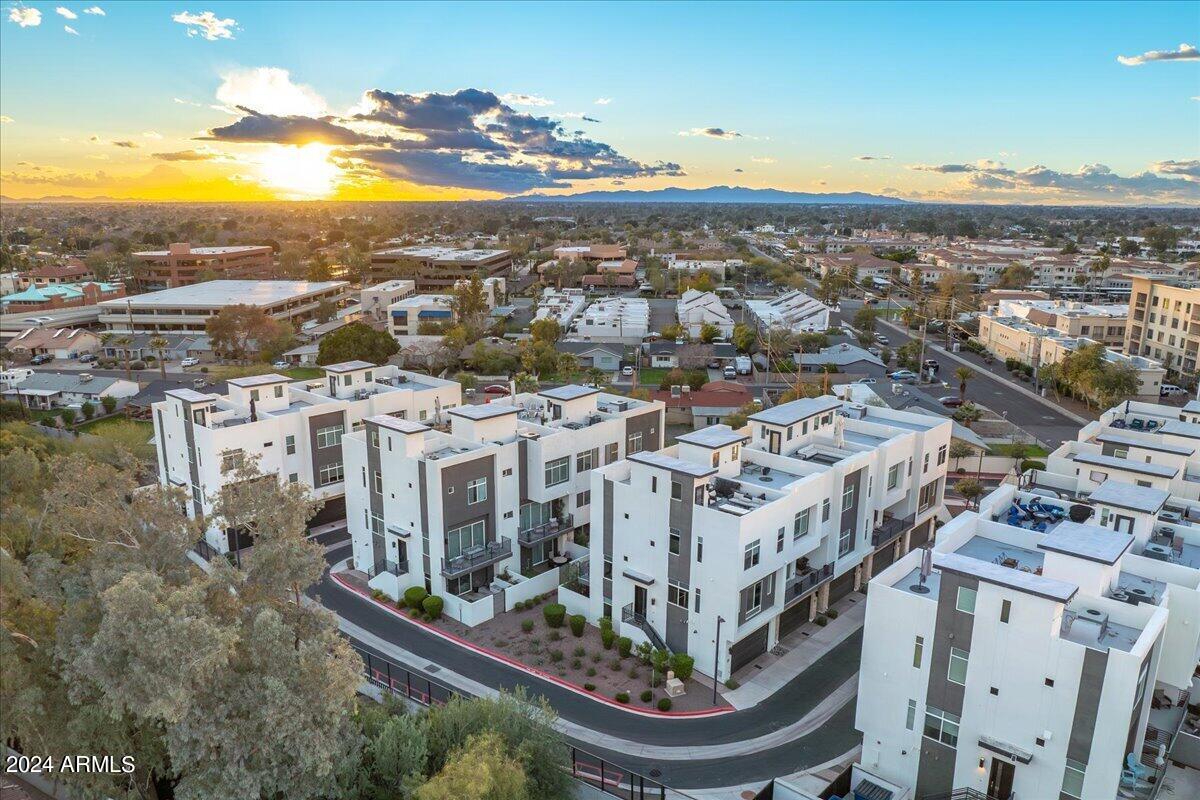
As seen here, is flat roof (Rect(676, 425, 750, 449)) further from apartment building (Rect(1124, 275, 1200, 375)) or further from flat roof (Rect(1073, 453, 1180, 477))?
apartment building (Rect(1124, 275, 1200, 375))

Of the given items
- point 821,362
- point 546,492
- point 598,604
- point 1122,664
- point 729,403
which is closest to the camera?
point 1122,664

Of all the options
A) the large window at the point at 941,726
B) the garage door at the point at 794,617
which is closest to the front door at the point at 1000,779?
the large window at the point at 941,726

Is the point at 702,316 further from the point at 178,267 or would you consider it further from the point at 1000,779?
the point at 178,267

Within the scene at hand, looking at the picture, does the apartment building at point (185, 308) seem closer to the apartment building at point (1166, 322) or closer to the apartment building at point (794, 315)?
the apartment building at point (794, 315)

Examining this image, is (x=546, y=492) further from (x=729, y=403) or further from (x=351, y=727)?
(x=729, y=403)

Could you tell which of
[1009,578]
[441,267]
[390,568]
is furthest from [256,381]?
[441,267]

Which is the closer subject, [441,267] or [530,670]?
[530,670]

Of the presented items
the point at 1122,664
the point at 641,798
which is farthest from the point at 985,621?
the point at 641,798
